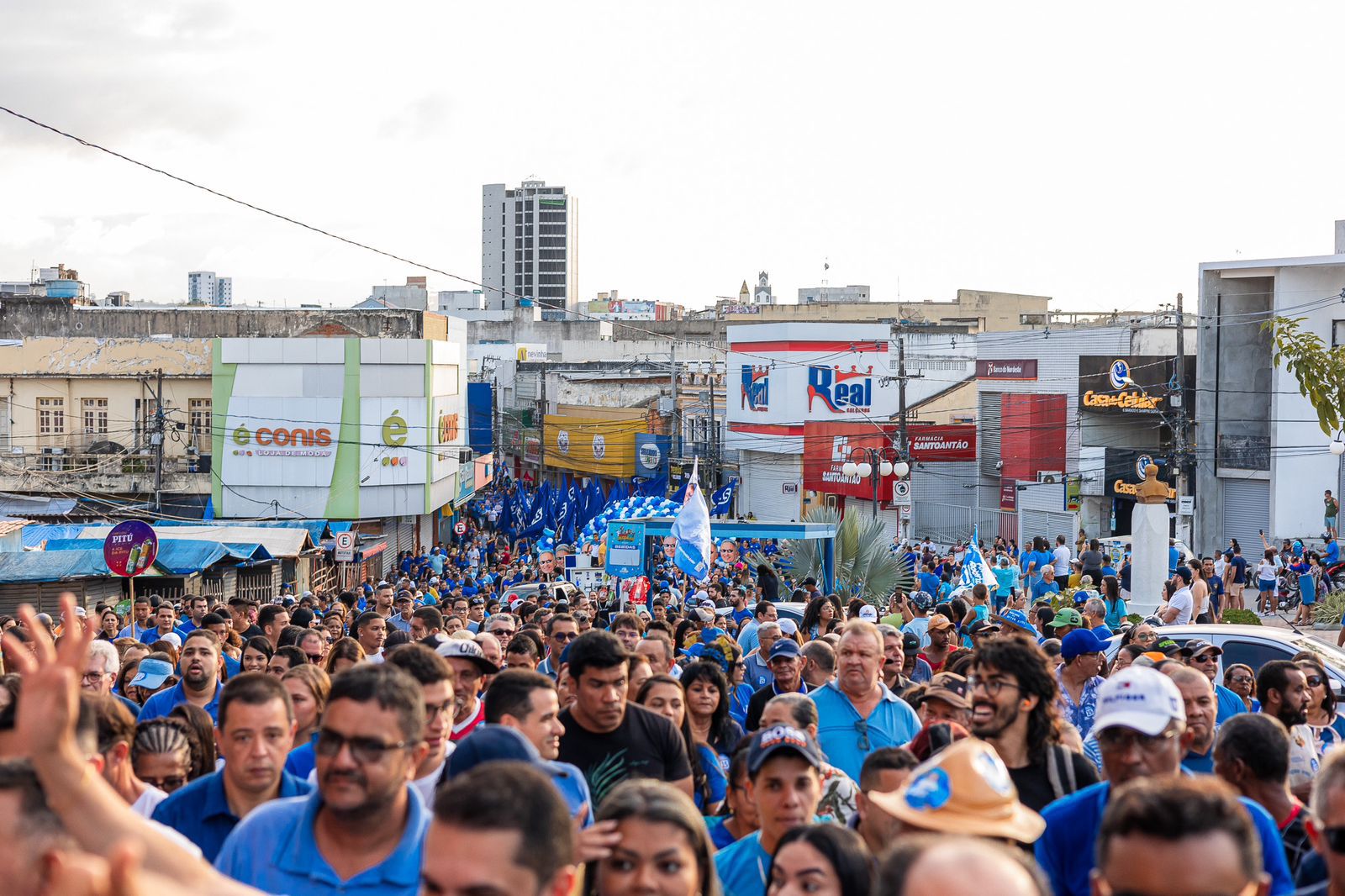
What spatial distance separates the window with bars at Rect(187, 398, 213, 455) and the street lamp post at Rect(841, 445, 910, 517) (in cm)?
1988

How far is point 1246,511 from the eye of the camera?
126 feet

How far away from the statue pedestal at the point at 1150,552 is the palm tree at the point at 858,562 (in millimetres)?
3287

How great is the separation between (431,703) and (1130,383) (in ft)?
130

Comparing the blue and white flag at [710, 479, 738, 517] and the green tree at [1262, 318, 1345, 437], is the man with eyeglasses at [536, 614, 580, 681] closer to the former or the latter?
the green tree at [1262, 318, 1345, 437]

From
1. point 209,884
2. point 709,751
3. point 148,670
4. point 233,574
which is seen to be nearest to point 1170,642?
point 709,751

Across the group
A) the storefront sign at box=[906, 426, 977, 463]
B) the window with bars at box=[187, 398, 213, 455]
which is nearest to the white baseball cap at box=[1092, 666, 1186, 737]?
the storefront sign at box=[906, 426, 977, 463]

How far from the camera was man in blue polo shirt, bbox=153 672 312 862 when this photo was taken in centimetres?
502

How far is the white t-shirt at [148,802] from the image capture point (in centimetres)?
519

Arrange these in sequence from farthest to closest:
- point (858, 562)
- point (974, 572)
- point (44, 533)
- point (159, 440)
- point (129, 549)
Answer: point (159, 440) → point (44, 533) → point (858, 562) → point (974, 572) → point (129, 549)

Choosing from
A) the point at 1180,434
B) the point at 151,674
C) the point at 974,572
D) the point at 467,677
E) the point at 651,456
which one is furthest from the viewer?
the point at 651,456

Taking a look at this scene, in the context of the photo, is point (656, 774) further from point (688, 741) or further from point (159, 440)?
point (159, 440)

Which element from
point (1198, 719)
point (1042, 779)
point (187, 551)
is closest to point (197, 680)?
point (1042, 779)

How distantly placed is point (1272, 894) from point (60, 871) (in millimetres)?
3177

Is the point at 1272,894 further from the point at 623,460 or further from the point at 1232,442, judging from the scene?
the point at 623,460
